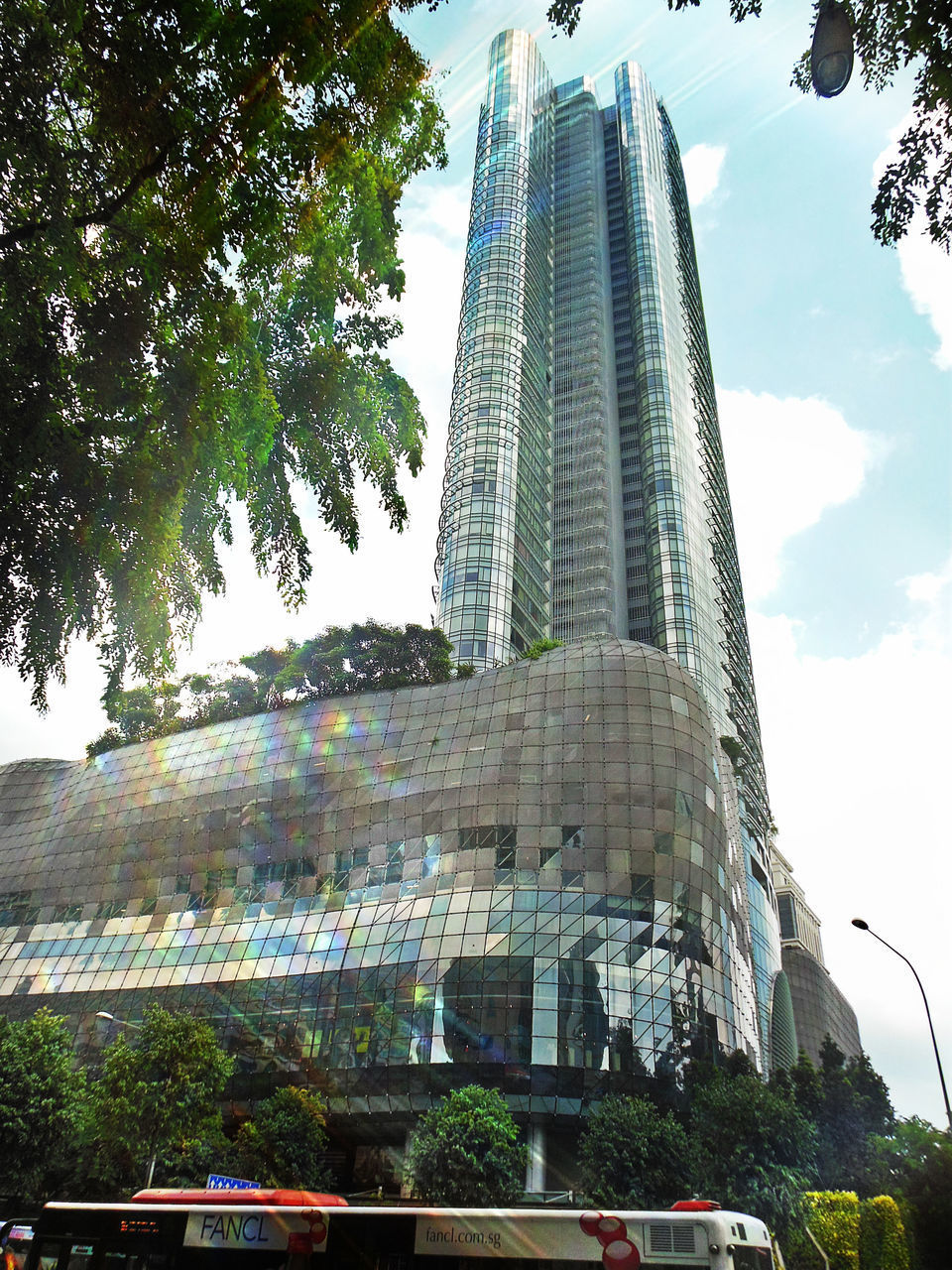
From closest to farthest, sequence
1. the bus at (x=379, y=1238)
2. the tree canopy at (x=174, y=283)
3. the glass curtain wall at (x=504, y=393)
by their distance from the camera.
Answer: the tree canopy at (x=174, y=283), the bus at (x=379, y=1238), the glass curtain wall at (x=504, y=393)

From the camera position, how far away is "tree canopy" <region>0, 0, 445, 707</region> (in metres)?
8.62

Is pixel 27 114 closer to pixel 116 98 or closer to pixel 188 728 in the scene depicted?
pixel 116 98

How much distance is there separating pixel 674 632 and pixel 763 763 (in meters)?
25.8

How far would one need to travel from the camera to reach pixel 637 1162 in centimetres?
3488

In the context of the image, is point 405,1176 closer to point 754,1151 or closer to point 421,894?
point 421,894

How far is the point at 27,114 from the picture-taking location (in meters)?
8.48

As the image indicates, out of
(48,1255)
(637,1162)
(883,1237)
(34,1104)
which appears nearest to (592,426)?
(637,1162)

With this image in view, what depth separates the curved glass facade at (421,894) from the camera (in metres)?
45.8

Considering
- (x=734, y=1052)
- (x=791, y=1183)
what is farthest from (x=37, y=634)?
(x=734, y=1052)

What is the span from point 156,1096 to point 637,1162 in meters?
19.7

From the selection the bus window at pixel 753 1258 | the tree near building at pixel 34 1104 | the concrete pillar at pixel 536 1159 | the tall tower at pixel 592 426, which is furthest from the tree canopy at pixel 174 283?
the tall tower at pixel 592 426

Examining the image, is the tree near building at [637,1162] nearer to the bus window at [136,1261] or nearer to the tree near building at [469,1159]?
the tree near building at [469,1159]

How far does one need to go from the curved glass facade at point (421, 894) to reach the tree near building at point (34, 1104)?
13.9 m

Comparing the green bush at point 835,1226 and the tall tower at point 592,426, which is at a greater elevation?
the tall tower at point 592,426
